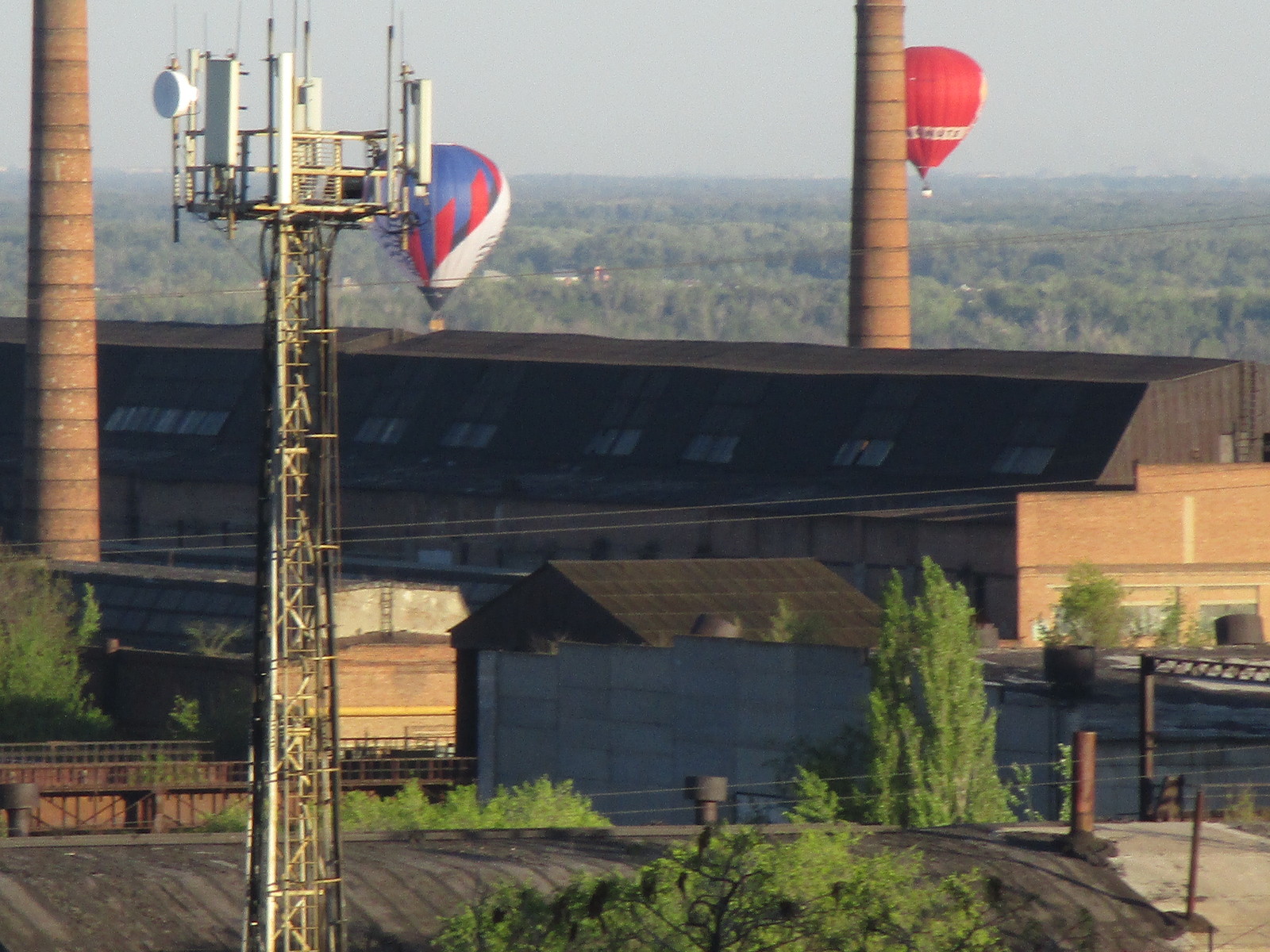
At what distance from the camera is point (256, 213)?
17891 millimetres

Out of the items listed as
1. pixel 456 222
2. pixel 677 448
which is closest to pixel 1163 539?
pixel 677 448

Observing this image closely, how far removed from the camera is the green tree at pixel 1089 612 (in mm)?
44719

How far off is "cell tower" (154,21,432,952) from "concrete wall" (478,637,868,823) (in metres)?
19.5

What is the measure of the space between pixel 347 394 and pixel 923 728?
34.0 meters

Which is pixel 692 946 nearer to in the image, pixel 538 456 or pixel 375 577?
pixel 375 577

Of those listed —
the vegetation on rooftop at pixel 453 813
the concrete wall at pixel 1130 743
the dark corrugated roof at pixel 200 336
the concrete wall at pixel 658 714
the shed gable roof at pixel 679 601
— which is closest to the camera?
the vegetation on rooftop at pixel 453 813

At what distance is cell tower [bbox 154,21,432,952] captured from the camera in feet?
58.5

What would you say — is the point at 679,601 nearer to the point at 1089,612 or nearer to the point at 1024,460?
the point at 1089,612

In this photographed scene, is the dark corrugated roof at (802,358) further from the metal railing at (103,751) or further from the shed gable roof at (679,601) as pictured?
the metal railing at (103,751)

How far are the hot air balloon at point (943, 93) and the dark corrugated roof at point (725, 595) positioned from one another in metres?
36.9

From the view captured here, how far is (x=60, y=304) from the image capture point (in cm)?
5728

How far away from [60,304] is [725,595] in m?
20.6

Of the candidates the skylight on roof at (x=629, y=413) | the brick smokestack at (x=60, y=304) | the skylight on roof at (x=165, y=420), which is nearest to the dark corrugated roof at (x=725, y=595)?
the skylight on roof at (x=629, y=413)

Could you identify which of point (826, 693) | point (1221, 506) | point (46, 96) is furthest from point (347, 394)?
point (826, 693)
